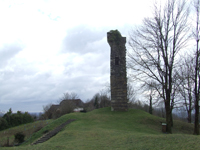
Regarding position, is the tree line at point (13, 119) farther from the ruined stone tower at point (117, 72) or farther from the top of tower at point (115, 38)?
the top of tower at point (115, 38)

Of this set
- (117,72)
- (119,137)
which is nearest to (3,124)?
(117,72)

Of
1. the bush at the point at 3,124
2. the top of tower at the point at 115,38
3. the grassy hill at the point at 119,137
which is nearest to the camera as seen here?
the grassy hill at the point at 119,137

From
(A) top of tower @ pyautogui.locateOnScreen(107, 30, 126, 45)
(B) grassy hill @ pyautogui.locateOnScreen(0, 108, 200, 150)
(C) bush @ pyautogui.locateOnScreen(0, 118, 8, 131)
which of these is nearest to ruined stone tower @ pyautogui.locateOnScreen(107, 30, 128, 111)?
(A) top of tower @ pyautogui.locateOnScreen(107, 30, 126, 45)

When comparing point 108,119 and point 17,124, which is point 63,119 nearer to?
point 108,119

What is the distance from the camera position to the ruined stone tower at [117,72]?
2288 cm

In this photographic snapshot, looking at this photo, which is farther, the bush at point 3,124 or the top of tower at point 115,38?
the bush at point 3,124

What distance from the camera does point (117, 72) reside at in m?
23.3

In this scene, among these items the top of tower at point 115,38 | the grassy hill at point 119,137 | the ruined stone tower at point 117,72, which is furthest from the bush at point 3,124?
the top of tower at point 115,38

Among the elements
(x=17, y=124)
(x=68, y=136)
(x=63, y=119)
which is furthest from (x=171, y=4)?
(x=17, y=124)

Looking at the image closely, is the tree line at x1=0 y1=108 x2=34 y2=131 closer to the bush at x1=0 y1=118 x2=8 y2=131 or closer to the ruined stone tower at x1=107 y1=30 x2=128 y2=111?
Answer: the bush at x1=0 y1=118 x2=8 y2=131

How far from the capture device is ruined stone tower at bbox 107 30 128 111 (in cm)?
2288

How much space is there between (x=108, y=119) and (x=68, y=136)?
302 inches

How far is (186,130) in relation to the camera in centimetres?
1828

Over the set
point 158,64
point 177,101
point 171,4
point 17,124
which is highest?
point 171,4
